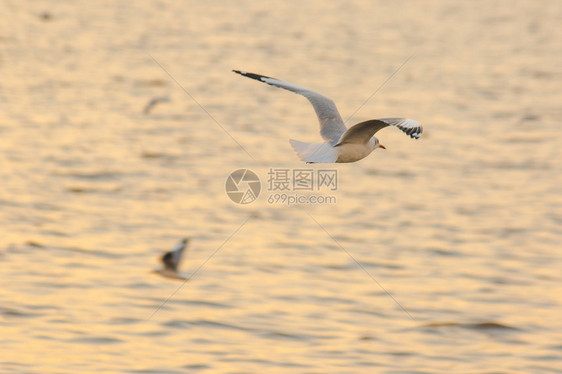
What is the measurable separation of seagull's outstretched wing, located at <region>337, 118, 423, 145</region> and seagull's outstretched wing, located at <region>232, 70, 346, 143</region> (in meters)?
0.63

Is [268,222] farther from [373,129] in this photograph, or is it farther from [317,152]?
[373,129]

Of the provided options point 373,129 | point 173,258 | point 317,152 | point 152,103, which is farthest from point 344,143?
point 152,103

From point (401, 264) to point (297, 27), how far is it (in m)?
29.0

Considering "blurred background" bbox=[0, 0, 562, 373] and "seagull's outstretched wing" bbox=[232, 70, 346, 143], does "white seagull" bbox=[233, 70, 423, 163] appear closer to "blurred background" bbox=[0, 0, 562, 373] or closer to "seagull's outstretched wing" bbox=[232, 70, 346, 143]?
"seagull's outstretched wing" bbox=[232, 70, 346, 143]

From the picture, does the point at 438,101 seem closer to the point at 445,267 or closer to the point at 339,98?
the point at 339,98

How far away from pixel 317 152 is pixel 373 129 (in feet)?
2.22

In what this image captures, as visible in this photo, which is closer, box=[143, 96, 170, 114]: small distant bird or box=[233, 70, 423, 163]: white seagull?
box=[233, 70, 423, 163]: white seagull

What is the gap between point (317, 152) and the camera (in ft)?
34.7

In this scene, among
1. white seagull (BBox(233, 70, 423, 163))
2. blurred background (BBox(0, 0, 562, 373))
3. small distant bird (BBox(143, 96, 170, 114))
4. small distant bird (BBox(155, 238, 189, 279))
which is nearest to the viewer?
white seagull (BBox(233, 70, 423, 163))

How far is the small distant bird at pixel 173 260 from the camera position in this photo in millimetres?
15812

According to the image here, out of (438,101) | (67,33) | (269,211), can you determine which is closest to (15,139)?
(269,211)

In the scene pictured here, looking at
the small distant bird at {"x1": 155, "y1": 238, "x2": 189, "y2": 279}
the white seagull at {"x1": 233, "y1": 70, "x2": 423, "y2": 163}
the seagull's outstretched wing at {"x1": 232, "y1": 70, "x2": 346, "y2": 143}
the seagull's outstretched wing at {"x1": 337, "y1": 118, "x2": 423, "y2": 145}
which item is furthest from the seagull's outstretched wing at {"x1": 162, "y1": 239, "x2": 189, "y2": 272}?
the seagull's outstretched wing at {"x1": 337, "y1": 118, "x2": 423, "y2": 145}

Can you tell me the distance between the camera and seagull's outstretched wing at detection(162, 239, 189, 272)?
1584 centimetres

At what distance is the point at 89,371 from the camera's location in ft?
41.2
